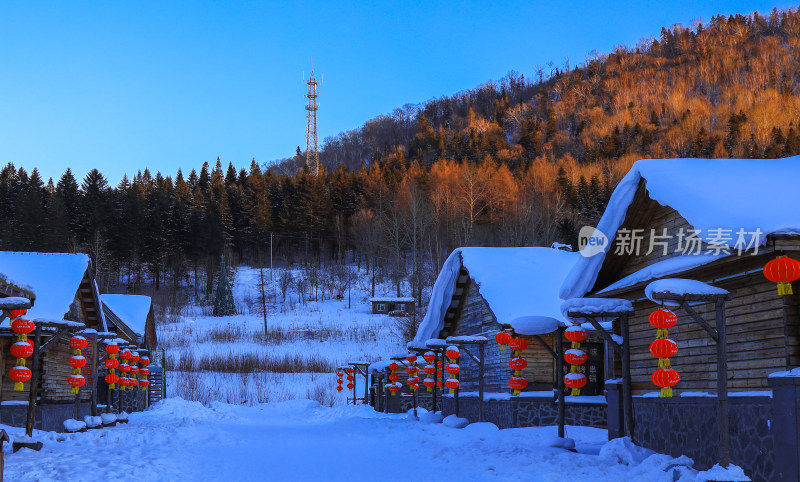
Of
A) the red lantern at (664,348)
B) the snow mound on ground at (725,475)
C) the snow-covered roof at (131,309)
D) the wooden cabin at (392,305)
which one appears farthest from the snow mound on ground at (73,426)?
the wooden cabin at (392,305)

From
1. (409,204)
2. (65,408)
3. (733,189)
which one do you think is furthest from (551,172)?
(733,189)

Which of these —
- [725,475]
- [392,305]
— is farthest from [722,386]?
[392,305]

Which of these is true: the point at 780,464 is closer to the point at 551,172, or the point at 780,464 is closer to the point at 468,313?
the point at 468,313

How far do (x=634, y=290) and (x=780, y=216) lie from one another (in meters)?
4.59

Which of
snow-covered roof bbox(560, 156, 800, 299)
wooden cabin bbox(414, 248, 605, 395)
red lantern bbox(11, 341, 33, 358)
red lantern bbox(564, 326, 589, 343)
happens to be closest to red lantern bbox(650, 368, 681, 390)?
snow-covered roof bbox(560, 156, 800, 299)

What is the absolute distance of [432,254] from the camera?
63.1m

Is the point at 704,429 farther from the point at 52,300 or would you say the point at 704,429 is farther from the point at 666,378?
the point at 52,300

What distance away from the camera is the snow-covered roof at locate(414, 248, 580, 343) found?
20625mm

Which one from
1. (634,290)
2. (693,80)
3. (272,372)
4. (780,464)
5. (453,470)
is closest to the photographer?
(780,464)

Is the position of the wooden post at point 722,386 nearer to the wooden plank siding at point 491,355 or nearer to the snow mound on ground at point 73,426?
the wooden plank siding at point 491,355

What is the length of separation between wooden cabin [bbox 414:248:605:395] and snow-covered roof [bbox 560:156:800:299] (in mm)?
5165

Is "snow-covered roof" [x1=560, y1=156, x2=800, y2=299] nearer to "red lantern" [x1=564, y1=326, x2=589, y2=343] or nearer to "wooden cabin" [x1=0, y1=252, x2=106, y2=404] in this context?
"red lantern" [x1=564, y1=326, x2=589, y2=343]

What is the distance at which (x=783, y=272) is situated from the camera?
27.4 ft

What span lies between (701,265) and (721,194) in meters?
1.17
